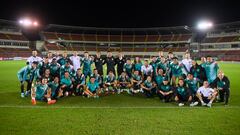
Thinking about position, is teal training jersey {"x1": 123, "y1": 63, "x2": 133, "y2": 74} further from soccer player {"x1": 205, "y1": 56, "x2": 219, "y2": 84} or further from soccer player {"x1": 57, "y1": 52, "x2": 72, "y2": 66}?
soccer player {"x1": 205, "y1": 56, "x2": 219, "y2": 84}

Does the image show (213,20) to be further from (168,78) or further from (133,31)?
(168,78)

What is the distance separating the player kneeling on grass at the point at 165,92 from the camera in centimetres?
1108

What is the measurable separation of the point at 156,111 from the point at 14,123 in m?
4.91

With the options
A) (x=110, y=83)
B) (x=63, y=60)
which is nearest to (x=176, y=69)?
(x=110, y=83)

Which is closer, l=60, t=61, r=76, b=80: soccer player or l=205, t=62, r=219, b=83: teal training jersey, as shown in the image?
l=205, t=62, r=219, b=83: teal training jersey

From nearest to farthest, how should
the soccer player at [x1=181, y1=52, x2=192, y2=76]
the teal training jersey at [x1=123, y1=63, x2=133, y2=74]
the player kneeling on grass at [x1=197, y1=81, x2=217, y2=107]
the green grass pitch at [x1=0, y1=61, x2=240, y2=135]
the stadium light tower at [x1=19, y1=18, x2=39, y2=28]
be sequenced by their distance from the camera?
1. the green grass pitch at [x1=0, y1=61, x2=240, y2=135]
2. the player kneeling on grass at [x1=197, y1=81, x2=217, y2=107]
3. the soccer player at [x1=181, y1=52, x2=192, y2=76]
4. the teal training jersey at [x1=123, y1=63, x2=133, y2=74]
5. the stadium light tower at [x1=19, y1=18, x2=39, y2=28]

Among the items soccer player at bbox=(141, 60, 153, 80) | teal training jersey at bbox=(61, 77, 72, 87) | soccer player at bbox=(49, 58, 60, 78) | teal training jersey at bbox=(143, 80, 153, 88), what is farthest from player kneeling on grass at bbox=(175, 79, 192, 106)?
soccer player at bbox=(49, 58, 60, 78)

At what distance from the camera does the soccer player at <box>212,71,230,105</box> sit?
34.7ft

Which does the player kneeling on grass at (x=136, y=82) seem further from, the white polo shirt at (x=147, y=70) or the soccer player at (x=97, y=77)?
the soccer player at (x=97, y=77)

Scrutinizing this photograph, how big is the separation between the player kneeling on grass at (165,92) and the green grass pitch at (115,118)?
1.29ft

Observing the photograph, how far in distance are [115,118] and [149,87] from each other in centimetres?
471

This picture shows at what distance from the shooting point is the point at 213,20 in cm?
7675

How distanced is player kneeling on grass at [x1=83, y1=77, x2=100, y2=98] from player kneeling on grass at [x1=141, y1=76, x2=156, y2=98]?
237 centimetres

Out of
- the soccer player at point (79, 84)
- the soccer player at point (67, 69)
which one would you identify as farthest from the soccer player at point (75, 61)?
the soccer player at point (79, 84)
